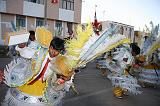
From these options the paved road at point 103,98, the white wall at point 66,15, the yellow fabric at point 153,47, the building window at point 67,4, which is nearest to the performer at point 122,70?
the paved road at point 103,98

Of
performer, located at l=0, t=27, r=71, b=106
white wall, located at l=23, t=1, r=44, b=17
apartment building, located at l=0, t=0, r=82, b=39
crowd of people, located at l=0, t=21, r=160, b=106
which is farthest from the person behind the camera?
white wall, located at l=23, t=1, r=44, b=17

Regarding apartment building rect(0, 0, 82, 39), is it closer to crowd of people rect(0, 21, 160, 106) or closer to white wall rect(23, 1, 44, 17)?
white wall rect(23, 1, 44, 17)

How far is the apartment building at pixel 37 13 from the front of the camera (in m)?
27.1

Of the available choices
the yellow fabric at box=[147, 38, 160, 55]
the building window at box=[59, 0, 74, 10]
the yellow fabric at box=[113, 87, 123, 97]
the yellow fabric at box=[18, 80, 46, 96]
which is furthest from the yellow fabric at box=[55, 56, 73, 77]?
the building window at box=[59, 0, 74, 10]

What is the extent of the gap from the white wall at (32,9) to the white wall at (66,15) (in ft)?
9.68

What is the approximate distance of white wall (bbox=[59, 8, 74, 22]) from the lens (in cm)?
3344

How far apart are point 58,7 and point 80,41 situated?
98.1ft

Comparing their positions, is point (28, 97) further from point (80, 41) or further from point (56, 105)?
point (80, 41)

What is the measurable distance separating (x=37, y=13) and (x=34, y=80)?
2689 centimetres

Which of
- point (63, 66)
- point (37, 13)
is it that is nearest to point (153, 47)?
point (63, 66)

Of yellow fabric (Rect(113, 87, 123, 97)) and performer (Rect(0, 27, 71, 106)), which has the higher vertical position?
performer (Rect(0, 27, 71, 106))

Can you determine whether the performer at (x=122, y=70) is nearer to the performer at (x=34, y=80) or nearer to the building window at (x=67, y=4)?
the performer at (x=34, y=80)

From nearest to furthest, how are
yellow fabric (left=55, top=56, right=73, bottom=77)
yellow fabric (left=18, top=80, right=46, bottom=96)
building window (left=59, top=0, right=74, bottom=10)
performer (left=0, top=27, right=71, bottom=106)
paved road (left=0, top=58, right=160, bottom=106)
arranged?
yellow fabric (left=55, top=56, right=73, bottom=77) < performer (left=0, top=27, right=71, bottom=106) < yellow fabric (left=18, top=80, right=46, bottom=96) < paved road (left=0, top=58, right=160, bottom=106) < building window (left=59, top=0, right=74, bottom=10)

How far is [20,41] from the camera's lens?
A: 403 cm
